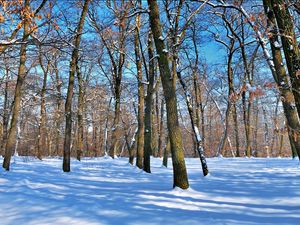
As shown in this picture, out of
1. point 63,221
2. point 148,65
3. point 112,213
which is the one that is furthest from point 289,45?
point 148,65

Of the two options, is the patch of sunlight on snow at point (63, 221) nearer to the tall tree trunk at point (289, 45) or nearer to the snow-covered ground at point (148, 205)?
the snow-covered ground at point (148, 205)

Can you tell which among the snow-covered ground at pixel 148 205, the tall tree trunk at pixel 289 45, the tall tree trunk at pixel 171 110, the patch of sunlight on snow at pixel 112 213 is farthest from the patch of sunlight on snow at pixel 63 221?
the tall tree trunk at pixel 289 45

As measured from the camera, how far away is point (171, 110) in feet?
26.7

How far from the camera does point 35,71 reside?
27938mm

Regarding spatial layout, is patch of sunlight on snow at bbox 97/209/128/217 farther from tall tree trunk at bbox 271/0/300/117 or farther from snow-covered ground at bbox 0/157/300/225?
tall tree trunk at bbox 271/0/300/117

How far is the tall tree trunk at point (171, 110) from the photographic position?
25.8 feet

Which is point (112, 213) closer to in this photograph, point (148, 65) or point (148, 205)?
point (148, 205)

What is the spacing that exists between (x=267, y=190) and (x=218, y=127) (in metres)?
38.9

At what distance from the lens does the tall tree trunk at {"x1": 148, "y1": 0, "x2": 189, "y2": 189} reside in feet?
25.8

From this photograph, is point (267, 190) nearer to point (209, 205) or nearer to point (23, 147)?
point (209, 205)

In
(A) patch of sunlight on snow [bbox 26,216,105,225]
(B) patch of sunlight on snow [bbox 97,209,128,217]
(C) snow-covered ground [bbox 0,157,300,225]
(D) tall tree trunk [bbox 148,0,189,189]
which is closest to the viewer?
(A) patch of sunlight on snow [bbox 26,216,105,225]

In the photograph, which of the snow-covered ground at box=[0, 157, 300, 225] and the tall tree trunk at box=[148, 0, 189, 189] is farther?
the tall tree trunk at box=[148, 0, 189, 189]

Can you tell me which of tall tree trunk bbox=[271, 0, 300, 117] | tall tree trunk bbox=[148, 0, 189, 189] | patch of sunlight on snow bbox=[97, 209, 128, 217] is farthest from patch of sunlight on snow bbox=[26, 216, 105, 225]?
tall tree trunk bbox=[271, 0, 300, 117]

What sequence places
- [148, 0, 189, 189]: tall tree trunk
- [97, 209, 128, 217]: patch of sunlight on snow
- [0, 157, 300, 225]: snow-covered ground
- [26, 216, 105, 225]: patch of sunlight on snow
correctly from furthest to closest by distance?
1. [148, 0, 189, 189]: tall tree trunk
2. [97, 209, 128, 217]: patch of sunlight on snow
3. [0, 157, 300, 225]: snow-covered ground
4. [26, 216, 105, 225]: patch of sunlight on snow
